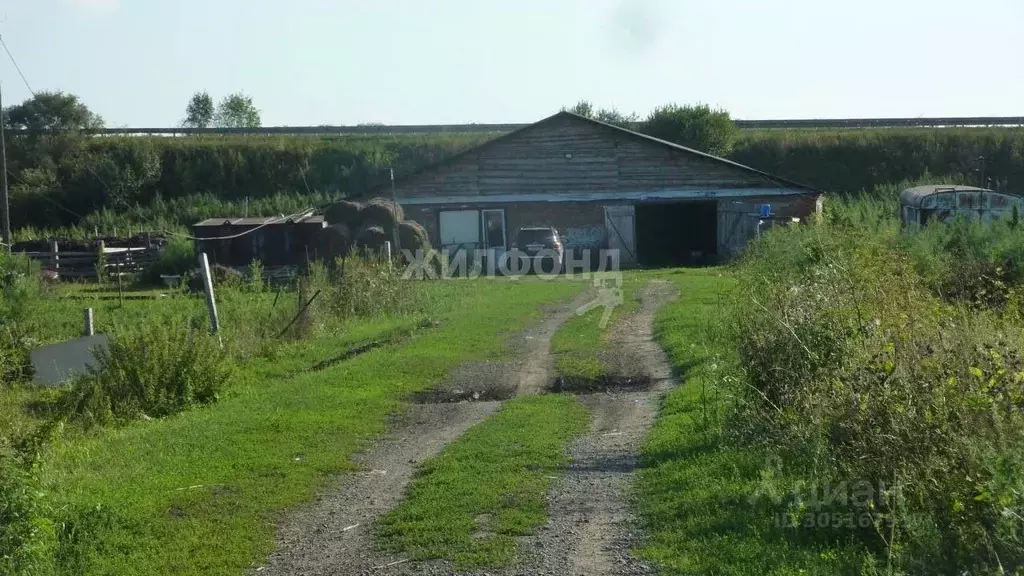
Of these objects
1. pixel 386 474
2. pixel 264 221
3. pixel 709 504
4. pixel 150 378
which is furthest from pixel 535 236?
pixel 709 504

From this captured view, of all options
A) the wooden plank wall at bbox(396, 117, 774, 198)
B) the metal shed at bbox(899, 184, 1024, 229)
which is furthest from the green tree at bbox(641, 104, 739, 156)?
the metal shed at bbox(899, 184, 1024, 229)

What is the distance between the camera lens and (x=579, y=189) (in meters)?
41.2

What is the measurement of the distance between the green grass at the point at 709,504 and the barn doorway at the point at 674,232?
3077cm

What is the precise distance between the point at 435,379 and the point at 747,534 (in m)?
8.74

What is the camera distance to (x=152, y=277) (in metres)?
37.8

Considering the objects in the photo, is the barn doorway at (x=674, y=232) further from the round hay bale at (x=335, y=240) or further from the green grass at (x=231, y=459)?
the green grass at (x=231, y=459)

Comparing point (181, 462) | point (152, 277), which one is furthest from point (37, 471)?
point (152, 277)

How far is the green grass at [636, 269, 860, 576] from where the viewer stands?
6750 millimetres

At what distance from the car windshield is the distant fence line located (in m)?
27.3

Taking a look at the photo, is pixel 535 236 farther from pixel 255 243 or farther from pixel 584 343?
pixel 584 343

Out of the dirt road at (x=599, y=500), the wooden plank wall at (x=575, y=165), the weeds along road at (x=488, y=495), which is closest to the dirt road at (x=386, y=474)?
the weeds along road at (x=488, y=495)

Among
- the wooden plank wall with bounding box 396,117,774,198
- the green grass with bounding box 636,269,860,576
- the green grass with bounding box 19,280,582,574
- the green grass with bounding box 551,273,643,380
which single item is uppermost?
the wooden plank wall with bounding box 396,117,774,198

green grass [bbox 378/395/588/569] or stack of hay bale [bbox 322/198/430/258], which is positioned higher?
stack of hay bale [bbox 322/198/430/258]

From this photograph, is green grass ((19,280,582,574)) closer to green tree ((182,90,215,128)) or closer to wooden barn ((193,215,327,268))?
wooden barn ((193,215,327,268))
